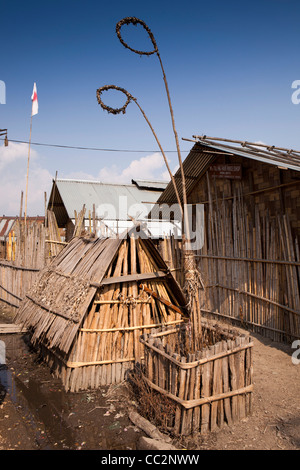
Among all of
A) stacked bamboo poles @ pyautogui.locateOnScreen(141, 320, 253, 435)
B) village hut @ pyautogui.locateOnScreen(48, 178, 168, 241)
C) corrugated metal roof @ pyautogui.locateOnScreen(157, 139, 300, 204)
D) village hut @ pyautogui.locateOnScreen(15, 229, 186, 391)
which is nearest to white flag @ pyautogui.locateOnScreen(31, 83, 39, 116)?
village hut @ pyautogui.locateOnScreen(48, 178, 168, 241)

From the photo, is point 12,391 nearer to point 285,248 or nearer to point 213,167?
point 285,248

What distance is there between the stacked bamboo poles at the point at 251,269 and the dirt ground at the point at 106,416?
1.11m

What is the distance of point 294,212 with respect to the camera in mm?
7770

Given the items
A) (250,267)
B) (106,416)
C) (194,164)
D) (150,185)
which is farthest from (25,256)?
(150,185)

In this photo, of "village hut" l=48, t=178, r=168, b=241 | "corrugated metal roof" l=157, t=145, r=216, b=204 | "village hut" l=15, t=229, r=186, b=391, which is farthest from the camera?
"village hut" l=48, t=178, r=168, b=241

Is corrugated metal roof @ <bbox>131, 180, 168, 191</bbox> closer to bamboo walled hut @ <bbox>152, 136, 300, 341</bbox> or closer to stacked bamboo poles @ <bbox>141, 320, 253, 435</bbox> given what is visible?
bamboo walled hut @ <bbox>152, 136, 300, 341</bbox>

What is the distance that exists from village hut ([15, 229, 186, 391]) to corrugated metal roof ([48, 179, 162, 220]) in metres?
12.0

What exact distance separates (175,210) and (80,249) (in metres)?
5.61

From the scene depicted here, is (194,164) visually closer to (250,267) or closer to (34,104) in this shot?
(250,267)

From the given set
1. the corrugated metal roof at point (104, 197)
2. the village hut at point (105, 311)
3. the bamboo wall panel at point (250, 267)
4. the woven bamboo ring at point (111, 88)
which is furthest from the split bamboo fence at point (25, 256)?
the woven bamboo ring at point (111, 88)

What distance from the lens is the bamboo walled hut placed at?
25.2ft

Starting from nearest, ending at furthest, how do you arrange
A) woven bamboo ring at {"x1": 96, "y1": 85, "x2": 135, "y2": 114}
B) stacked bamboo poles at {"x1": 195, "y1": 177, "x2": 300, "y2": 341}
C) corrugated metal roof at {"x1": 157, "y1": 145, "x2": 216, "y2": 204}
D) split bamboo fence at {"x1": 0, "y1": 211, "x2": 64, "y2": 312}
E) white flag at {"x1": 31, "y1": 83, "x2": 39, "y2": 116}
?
woven bamboo ring at {"x1": 96, "y1": 85, "x2": 135, "y2": 114} → stacked bamboo poles at {"x1": 195, "y1": 177, "x2": 300, "y2": 341} → corrugated metal roof at {"x1": 157, "y1": 145, "x2": 216, "y2": 204} → split bamboo fence at {"x1": 0, "y1": 211, "x2": 64, "y2": 312} → white flag at {"x1": 31, "y1": 83, "x2": 39, "y2": 116}
